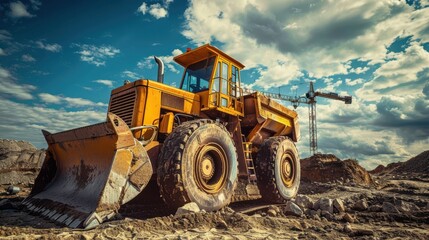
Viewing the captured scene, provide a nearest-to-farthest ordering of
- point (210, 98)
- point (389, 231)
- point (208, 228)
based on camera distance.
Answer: point (208, 228), point (389, 231), point (210, 98)

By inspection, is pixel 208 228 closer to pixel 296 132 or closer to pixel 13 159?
pixel 296 132

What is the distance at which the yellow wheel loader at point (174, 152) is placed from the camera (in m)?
4.20

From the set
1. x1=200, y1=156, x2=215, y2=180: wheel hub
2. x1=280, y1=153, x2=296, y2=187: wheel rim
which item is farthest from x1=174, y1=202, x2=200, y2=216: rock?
x1=280, y1=153, x2=296, y2=187: wheel rim

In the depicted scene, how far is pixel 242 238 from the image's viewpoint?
3299 millimetres

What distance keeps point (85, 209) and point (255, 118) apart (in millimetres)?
4721

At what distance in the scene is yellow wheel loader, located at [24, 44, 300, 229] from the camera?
13.8 ft

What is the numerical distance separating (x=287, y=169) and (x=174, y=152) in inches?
179

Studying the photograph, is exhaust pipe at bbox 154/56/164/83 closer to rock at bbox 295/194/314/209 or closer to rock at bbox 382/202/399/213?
rock at bbox 295/194/314/209

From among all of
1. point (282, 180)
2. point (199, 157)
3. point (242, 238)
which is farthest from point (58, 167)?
point (282, 180)

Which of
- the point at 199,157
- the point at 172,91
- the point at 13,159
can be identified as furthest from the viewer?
the point at 13,159

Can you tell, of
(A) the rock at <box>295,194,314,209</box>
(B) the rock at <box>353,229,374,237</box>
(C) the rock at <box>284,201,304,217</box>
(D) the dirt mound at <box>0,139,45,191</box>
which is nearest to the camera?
(B) the rock at <box>353,229,374,237</box>

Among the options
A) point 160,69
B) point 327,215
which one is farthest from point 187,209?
point 160,69

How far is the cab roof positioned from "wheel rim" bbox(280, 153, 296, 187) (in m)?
2.98

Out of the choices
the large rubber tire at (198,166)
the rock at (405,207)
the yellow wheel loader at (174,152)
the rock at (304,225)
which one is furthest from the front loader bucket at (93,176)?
the rock at (405,207)
